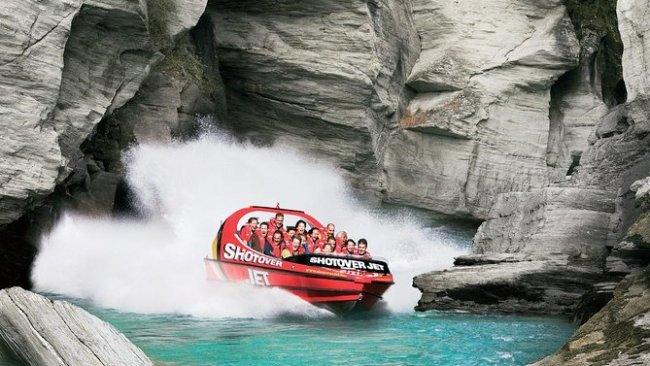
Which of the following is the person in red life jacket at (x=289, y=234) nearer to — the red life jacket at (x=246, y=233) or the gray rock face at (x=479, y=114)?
the red life jacket at (x=246, y=233)

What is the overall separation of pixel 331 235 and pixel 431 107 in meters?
12.8

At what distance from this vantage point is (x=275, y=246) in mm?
17359

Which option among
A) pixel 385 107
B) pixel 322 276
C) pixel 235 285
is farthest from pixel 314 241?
Result: pixel 385 107

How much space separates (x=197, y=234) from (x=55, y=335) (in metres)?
15.2

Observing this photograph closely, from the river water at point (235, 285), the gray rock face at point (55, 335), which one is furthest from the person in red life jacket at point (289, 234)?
the gray rock face at point (55, 335)

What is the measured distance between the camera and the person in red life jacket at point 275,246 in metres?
17.3

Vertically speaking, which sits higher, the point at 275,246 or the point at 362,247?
the point at 362,247

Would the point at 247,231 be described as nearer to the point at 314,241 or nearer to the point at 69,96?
the point at 314,241

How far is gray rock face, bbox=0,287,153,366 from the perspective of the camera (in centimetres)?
818

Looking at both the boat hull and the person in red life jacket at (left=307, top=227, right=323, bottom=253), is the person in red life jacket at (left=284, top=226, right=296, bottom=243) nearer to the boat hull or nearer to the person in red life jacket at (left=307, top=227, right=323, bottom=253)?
the person in red life jacket at (left=307, top=227, right=323, bottom=253)

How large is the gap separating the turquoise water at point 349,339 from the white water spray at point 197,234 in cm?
103

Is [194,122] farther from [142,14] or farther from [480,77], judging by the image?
[480,77]

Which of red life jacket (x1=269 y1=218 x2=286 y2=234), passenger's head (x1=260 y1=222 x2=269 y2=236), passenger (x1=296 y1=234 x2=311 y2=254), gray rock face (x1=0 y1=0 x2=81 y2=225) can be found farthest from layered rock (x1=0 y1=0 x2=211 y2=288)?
passenger (x1=296 y1=234 x2=311 y2=254)

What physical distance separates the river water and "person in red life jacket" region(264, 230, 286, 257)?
88cm
